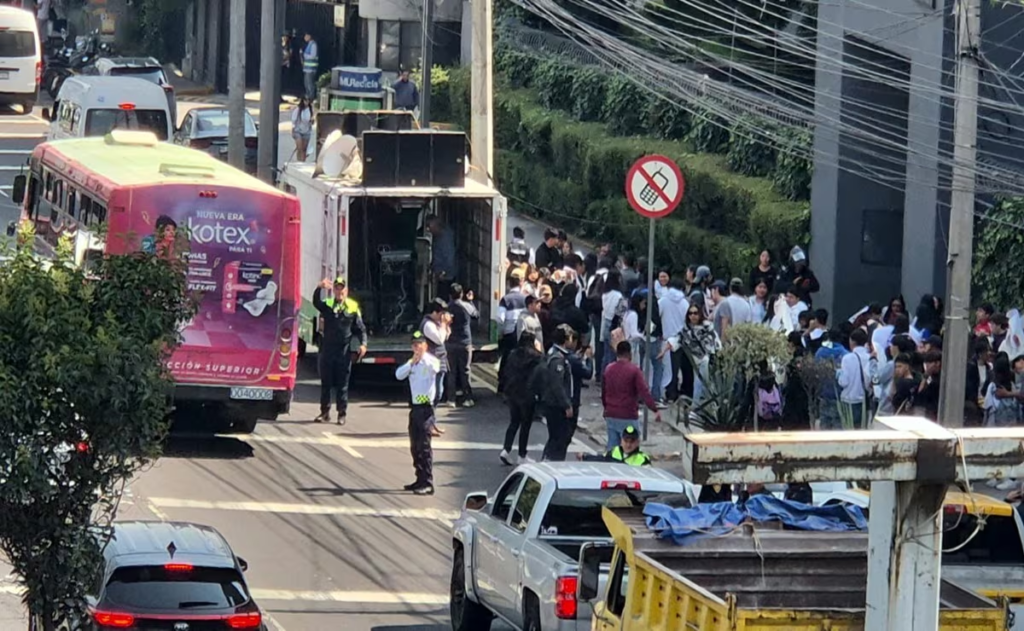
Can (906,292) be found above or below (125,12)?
below

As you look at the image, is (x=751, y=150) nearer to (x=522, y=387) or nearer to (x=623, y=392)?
(x=522, y=387)

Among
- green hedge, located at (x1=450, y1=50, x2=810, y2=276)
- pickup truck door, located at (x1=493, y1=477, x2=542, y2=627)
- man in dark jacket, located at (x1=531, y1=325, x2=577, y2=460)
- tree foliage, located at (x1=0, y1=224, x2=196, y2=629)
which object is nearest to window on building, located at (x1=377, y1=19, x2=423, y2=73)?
green hedge, located at (x1=450, y1=50, x2=810, y2=276)

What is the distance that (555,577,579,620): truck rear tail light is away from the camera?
12883 millimetres

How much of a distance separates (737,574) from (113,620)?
152 inches

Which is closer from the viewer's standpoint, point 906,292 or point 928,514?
point 928,514

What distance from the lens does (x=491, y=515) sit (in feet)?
48.5

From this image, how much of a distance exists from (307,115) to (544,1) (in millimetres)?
5320

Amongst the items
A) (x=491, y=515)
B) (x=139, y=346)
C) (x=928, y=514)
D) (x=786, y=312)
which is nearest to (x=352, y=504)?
(x=491, y=515)

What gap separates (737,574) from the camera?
11555 millimetres

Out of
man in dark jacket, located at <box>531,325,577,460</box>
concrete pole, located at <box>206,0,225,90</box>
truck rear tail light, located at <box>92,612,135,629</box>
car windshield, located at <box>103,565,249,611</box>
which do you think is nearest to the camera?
truck rear tail light, located at <box>92,612,135,629</box>

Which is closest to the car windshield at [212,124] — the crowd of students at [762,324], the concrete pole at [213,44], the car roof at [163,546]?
the crowd of students at [762,324]

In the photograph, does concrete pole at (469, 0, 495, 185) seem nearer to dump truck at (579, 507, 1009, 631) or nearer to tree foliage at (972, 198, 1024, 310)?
tree foliage at (972, 198, 1024, 310)

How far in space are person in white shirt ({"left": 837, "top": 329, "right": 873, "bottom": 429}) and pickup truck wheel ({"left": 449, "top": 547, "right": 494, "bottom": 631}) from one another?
19.6ft

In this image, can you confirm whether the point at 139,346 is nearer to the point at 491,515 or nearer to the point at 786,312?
the point at 491,515
